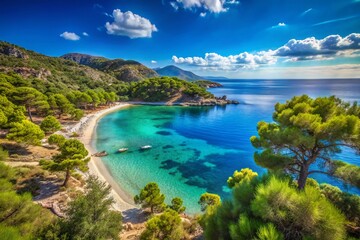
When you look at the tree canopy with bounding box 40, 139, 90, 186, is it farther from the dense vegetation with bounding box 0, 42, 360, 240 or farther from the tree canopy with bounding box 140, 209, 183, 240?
the tree canopy with bounding box 140, 209, 183, 240

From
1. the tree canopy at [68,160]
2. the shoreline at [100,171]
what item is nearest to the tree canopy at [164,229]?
the shoreline at [100,171]

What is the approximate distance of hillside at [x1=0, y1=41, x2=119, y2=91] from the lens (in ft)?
155

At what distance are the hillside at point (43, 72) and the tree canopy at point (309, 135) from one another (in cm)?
4690

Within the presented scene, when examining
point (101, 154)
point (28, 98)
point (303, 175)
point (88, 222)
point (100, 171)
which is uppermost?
point (28, 98)

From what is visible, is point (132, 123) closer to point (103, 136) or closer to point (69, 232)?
point (103, 136)

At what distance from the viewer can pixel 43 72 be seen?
175 feet

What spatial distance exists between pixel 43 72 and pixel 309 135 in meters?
67.5

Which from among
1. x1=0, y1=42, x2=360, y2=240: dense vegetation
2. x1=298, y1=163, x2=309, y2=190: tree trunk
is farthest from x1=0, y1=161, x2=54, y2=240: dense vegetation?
x1=298, y1=163, x2=309, y2=190: tree trunk

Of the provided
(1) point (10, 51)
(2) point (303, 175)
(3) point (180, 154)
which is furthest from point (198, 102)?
(1) point (10, 51)

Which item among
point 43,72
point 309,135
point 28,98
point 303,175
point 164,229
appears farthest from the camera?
point 43,72

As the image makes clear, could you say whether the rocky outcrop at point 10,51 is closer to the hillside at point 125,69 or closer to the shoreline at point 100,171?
the hillside at point 125,69

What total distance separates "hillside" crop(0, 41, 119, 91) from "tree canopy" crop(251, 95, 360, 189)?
46.9 m

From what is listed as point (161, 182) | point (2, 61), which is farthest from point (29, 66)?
point (161, 182)

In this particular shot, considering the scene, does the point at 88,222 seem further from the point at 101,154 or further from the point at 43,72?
the point at 43,72
